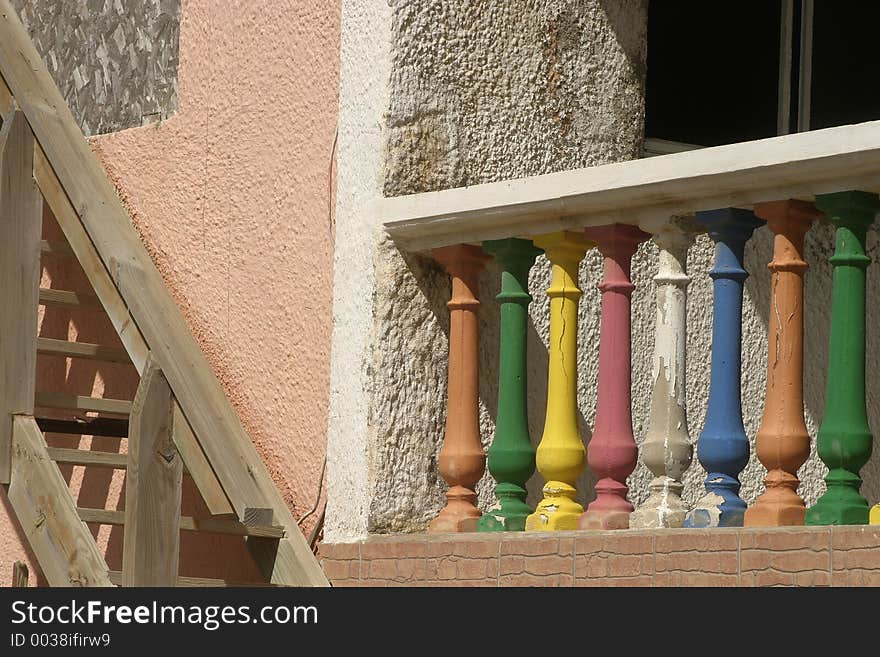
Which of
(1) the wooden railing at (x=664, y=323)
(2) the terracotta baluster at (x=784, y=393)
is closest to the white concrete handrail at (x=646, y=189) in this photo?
(1) the wooden railing at (x=664, y=323)

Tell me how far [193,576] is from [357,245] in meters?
1.29

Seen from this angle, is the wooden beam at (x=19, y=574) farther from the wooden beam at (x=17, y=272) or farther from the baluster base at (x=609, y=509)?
the baluster base at (x=609, y=509)

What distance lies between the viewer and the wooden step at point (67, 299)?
560cm

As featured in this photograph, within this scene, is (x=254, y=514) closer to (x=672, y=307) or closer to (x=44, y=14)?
(x=672, y=307)

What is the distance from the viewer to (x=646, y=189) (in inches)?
161

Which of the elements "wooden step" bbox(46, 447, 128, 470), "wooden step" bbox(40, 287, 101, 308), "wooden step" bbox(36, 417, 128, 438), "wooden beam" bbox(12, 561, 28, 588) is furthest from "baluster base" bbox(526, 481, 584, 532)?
"wooden beam" bbox(12, 561, 28, 588)

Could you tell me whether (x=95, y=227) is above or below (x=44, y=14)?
below

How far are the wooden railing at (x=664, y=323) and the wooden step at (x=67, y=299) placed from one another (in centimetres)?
142

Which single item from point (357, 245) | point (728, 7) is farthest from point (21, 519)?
point (728, 7)

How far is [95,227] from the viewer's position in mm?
5266

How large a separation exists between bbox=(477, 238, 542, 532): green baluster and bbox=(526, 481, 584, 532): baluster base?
4.4 inches

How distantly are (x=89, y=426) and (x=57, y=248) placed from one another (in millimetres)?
596

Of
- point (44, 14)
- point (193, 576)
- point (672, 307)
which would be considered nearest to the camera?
point (672, 307)

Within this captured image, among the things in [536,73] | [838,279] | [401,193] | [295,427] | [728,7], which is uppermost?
[728,7]
